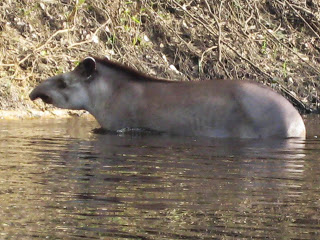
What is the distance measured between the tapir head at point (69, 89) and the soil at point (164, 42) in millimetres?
1648

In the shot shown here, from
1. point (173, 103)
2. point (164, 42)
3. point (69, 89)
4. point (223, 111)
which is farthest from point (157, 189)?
point (164, 42)

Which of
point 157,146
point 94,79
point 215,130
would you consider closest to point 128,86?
point 94,79

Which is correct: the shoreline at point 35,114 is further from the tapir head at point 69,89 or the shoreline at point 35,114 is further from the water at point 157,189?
the water at point 157,189

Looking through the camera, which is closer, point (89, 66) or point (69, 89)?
point (89, 66)

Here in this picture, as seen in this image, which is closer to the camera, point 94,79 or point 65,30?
point 94,79

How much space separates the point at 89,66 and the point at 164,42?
5343 mm

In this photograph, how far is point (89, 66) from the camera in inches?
427

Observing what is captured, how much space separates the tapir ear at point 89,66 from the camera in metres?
10.7

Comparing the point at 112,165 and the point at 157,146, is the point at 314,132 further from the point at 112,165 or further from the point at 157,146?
the point at 112,165

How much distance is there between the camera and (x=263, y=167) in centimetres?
683

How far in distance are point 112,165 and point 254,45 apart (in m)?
10.7

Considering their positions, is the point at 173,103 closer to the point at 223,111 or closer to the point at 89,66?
the point at 223,111

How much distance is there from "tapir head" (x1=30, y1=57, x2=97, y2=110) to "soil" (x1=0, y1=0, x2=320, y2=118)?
1648 mm

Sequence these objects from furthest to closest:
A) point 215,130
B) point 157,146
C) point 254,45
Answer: point 254,45, point 215,130, point 157,146
